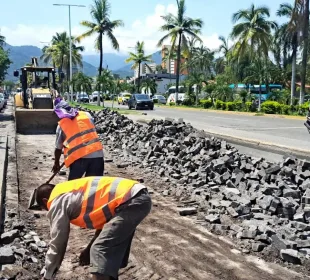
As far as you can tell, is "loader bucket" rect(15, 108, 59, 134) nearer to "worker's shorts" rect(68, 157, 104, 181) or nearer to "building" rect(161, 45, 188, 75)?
"worker's shorts" rect(68, 157, 104, 181)

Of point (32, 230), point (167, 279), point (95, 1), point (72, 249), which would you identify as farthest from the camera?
point (95, 1)

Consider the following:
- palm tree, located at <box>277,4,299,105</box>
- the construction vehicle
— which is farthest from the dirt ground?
palm tree, located at <box>277,4,299,105</box>

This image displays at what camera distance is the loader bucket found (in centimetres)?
1725

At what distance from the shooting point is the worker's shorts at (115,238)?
3115mm

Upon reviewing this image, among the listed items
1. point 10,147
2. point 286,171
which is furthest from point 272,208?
point 10,147

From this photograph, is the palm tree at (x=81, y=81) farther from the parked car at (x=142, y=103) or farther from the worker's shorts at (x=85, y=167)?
the worker's shorts at (x=85, y=167)

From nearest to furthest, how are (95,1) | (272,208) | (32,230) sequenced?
1. (32,230)
2. (272,208)
3. (95,1)

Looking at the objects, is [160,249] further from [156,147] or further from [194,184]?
[156,147]

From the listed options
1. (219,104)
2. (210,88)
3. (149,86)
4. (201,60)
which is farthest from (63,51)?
(219,104)

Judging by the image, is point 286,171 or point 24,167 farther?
point 24,167

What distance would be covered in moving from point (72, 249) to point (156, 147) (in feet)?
22.2

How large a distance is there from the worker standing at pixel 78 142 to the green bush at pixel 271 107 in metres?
Result: 24.7

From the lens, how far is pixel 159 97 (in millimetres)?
56312

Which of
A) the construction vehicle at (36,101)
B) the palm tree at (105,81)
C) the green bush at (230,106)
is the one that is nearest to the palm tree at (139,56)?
the palm tree at (105,81)
